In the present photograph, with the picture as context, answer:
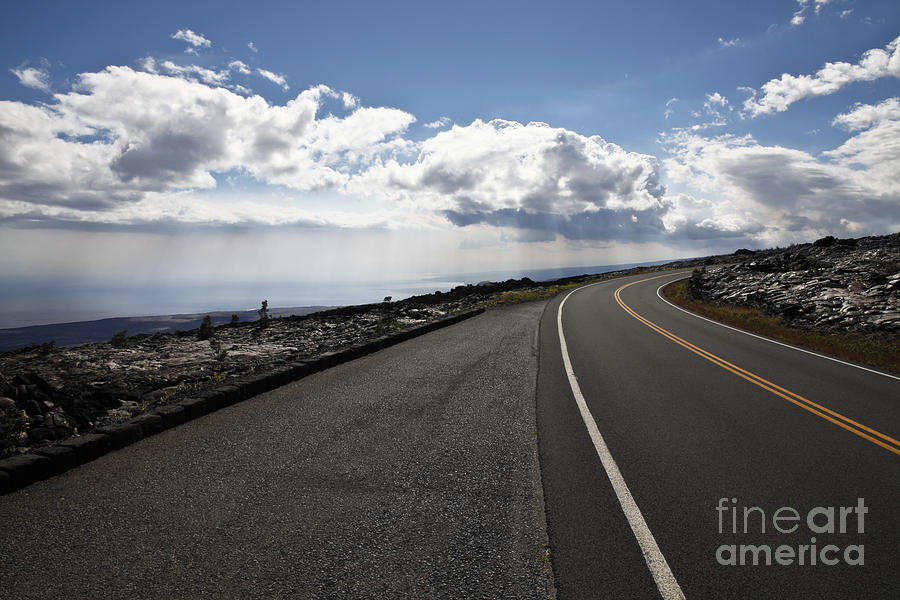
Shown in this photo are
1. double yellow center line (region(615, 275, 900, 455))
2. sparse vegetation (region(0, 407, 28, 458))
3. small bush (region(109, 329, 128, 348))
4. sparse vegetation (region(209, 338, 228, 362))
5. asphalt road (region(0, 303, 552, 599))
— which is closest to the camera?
asphalt road (region(0, 303, 552, 599))

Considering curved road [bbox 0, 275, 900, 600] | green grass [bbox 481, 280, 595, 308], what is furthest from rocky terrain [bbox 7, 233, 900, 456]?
curved road [bbox 0, 275, 900, 600]

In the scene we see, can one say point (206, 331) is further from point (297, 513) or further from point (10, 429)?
point (297, 513)

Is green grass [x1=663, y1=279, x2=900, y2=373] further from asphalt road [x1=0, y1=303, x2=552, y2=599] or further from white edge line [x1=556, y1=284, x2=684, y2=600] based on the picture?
asphalt road [x1=0, y1=303, x2=552, y2=599]

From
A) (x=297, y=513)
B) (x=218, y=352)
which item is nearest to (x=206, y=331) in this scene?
(x=218, y=352)

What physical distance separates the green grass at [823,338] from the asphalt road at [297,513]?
1127 cm

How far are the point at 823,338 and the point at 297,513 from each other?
1692 centimetres

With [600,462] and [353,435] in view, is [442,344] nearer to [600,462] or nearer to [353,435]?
[353,435]

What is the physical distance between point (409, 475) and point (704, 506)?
266 cm

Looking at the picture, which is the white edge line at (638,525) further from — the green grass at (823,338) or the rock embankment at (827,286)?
the rock embankment at (827,286)

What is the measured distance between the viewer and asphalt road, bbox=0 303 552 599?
2.87 m

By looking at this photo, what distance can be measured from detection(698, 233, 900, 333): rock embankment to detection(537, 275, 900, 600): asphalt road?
813 centimetres

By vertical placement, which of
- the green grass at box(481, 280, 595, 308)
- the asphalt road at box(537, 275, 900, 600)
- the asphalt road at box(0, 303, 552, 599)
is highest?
the green grass at box(481, 280, 595, 308)

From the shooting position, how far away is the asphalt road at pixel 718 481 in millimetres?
3006

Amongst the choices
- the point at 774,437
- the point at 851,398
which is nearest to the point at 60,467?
the point at 774,437
